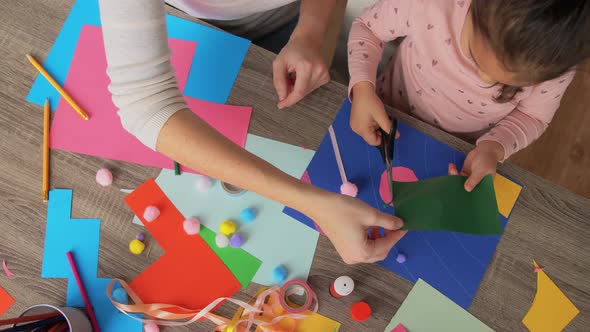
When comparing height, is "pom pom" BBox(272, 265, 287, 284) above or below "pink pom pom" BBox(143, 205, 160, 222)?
above

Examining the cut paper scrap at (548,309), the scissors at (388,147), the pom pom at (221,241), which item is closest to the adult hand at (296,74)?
the scissors at (388,147)

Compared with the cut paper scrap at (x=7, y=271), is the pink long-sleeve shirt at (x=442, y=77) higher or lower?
higher

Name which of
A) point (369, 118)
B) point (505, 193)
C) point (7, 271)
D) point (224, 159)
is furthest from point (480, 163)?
point (7, 271)

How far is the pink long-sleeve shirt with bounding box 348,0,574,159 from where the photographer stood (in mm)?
771

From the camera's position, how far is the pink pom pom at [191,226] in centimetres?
70

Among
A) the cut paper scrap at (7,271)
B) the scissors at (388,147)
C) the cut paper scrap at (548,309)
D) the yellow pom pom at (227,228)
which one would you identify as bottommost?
the cut paper scrap at (7,271)

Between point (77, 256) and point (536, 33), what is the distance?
29.1 inches

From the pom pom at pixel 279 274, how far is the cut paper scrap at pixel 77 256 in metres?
0.22

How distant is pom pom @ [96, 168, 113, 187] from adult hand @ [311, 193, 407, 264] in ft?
1.13

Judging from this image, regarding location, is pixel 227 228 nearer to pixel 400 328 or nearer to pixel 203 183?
pixel 203 183

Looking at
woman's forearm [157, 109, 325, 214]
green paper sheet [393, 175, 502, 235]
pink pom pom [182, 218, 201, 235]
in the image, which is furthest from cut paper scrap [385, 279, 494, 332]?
pink pom pom [182, 218, 201, 235]

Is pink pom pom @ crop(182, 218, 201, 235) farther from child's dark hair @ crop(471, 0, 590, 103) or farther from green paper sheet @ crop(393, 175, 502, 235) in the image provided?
child's dark hair @ crop(471, 0, 590, 103)

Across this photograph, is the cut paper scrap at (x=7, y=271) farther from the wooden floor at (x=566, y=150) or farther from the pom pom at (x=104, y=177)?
the wooden floor at (x=566, y=150)

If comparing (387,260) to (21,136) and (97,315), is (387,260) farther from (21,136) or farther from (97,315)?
(21,136)
